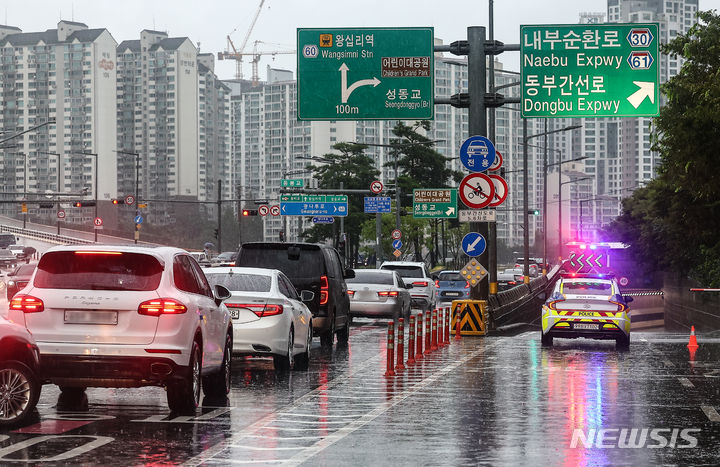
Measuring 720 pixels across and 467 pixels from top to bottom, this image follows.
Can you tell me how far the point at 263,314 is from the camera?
19.4 meters

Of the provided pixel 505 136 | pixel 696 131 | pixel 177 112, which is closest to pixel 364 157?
pixel 505 136

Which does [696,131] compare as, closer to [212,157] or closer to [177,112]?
[177,112]

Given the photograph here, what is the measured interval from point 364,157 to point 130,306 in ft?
304

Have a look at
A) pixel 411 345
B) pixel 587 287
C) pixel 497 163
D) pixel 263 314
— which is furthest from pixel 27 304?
pixel 497 163

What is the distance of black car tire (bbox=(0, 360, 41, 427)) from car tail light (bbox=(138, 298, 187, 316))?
1.35m

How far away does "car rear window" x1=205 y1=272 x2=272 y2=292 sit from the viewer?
65.3 feet

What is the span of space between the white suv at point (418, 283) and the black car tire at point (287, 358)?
24540mm

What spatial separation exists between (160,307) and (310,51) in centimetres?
1834

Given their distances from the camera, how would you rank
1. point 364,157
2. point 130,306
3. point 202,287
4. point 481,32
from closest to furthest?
point 130,306 < point 202,287 < point 481,32 < point 364,157

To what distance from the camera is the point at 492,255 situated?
37.4 metres

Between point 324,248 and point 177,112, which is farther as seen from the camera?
point 177,112

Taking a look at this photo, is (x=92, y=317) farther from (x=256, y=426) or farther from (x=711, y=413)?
(x=711, y=413)

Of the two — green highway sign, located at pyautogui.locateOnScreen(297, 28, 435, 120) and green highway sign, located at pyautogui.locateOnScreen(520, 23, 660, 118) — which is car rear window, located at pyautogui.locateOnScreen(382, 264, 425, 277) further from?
green highway sign, located at pyautogui.locateOnScreen(520, 23, 660, 118)

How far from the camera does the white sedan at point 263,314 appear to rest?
19.3 metres
